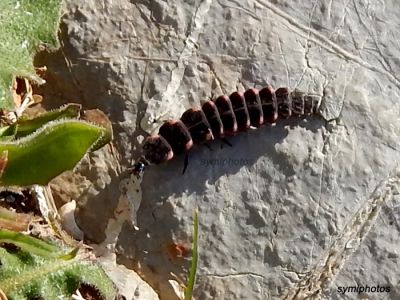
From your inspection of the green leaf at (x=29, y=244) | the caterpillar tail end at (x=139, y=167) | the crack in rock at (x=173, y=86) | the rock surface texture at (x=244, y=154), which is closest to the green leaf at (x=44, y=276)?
the green leaf at (x=29, y=244)

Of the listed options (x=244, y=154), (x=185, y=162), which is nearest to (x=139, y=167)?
(x=185, y=162)

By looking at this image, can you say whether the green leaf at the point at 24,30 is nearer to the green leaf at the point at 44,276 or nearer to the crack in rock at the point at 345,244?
the green leaf at the point at 44,276

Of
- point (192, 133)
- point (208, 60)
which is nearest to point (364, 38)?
point (208, 60)

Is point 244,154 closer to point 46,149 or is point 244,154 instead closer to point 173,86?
point 173,86

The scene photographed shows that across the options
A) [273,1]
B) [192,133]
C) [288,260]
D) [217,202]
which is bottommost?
[288,260]

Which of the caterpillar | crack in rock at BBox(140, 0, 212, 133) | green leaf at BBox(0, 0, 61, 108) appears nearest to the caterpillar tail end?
the caterpillar

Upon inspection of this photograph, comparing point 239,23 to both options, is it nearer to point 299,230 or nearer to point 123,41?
point 123,41
